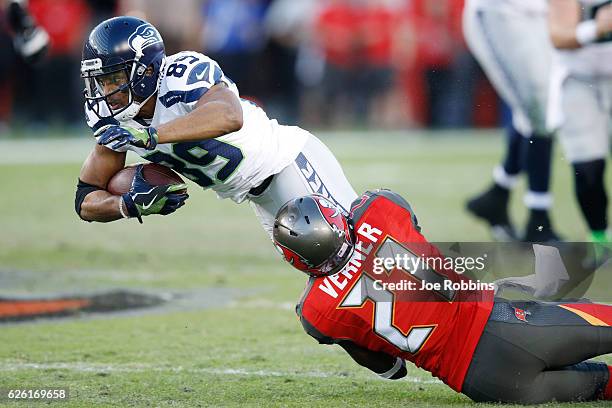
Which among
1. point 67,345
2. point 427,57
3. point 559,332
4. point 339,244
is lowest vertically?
point 427,57

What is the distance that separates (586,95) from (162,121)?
12.2 ft

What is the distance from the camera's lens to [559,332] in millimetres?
4379

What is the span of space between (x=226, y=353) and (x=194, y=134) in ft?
4.24

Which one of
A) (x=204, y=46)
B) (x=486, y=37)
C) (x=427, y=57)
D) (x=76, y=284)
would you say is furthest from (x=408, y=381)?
(x=204, y=46)

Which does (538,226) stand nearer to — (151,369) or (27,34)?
(151,369)

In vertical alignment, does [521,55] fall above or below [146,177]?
below

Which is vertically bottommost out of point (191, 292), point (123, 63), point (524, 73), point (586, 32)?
point (191, 292)

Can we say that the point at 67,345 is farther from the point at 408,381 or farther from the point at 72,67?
the point at 72,67

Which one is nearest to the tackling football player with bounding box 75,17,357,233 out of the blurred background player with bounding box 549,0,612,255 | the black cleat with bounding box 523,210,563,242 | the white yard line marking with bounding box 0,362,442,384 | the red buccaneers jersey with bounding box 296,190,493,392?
the white yard line marking with bounding box 0,362,442,384

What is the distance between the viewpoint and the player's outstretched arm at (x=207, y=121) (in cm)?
473

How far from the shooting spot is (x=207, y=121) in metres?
4.80

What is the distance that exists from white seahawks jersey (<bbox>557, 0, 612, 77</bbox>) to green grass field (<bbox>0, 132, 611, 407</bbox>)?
148cm

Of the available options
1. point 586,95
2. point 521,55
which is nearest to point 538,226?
point 586,95

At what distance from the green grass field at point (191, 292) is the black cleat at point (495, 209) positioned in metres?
0.16
